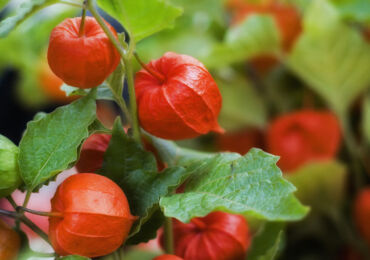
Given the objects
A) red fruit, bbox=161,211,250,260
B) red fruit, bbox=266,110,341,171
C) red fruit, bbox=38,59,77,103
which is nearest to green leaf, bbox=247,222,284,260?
red fruit, bbox=161,211,250,260

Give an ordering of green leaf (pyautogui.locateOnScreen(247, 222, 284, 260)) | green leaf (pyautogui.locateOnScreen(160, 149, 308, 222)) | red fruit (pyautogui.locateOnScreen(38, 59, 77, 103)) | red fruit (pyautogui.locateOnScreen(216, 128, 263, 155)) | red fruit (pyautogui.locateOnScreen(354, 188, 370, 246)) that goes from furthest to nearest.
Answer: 1. red fruit (pyautogui.locateOnScreen(38, 59, 77, 103))
2. red fruit (pyautogui.locateOnScreen(216, 128, 263, 155))
3. red fruit (pyautogui.locateOnScreen(354, 188, 370, 246))
4. green leaf (pyautogui.locateOnScreen(247, 222, 284, 260))
5. green leaf (pyautogui.locateOnScreen(160, 149, 308, 222))

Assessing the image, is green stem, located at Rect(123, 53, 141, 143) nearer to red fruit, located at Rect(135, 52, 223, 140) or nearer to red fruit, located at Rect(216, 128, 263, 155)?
red fruit, located at Rect(135, 52, 223, 140)

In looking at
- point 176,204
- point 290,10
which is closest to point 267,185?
point 176,204

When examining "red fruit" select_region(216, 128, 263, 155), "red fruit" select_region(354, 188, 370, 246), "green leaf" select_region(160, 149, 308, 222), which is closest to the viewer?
"green leaf" select_region(160, 149, 308, 222)

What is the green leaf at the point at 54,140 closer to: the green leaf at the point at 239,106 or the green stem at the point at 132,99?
the green stem at the point at 132,99

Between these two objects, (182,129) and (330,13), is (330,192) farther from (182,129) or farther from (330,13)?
(182,129)

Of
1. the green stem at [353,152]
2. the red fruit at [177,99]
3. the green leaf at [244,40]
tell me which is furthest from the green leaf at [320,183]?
the red fruit at [177,99]
